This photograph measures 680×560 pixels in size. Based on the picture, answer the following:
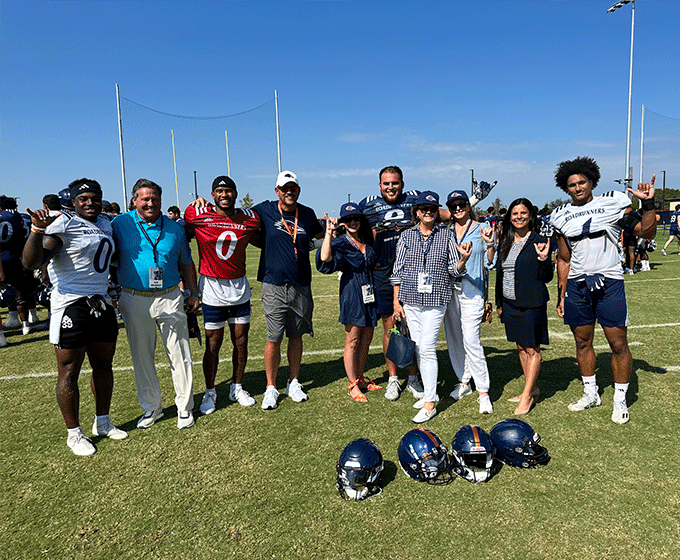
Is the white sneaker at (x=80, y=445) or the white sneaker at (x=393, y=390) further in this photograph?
the white sneaker at (x=393, y=390)

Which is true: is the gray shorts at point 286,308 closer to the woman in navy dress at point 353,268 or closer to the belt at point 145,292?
the woman in navy dress at point 353,268

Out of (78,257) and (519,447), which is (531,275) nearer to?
(519,447)

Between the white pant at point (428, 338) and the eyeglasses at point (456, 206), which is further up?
the eyeglasses at point (456, 206)

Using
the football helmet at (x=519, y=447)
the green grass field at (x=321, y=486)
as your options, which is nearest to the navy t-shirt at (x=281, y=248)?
the green grass field at (x=321, y=486)

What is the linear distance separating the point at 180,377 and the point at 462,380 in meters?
2.93

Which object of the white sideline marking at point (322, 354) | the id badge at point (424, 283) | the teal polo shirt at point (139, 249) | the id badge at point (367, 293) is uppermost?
the teal polo shirt at point (139, 249)

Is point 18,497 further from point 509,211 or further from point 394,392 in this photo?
point 509,211

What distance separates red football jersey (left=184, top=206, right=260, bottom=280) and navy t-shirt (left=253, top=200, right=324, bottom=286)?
0.18m

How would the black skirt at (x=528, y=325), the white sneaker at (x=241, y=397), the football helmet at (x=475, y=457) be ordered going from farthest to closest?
the white sneaker at (x=241, y=397)
the black skirt at (x=528, y=325)
the football helmet at (x=475, y=457)

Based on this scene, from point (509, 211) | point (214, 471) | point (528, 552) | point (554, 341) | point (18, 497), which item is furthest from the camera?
point (554, 341)

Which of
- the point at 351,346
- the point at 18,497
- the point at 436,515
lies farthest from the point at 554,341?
the point at 18,497

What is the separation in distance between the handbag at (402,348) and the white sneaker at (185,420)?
2029 millimetres

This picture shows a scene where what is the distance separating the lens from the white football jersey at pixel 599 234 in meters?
4.20

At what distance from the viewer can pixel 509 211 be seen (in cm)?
456
